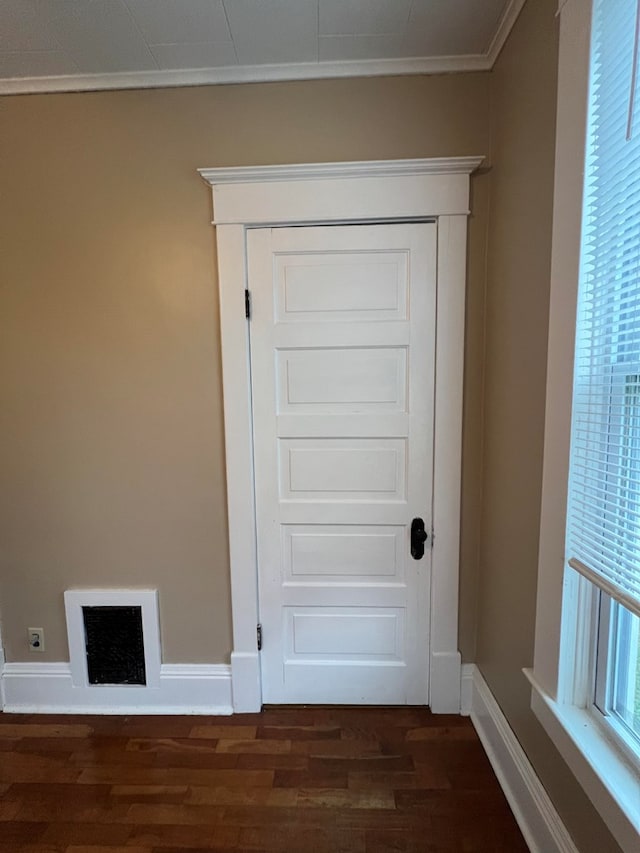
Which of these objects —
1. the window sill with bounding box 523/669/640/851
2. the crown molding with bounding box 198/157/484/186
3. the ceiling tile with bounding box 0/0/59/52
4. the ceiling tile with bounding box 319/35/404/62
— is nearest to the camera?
the window sill with bounding box 523/669/640/851

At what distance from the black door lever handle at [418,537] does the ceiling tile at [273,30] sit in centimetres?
183

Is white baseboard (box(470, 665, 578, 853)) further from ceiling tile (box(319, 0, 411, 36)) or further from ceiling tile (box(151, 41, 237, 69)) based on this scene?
ceiling tile (box(151, 41, 237, 69))

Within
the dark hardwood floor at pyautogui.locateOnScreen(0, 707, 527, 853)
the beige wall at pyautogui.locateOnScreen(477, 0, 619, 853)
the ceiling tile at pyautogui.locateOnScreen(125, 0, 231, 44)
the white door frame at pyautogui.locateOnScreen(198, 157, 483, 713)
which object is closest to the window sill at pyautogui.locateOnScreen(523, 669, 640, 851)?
the beige wall at pyautogui.locateOnScreen(477, 0, 619, 853)

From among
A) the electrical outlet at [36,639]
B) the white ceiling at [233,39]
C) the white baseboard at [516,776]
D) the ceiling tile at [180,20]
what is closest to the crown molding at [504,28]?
the white ceiling at [233,39]

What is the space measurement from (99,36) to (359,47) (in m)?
0.90

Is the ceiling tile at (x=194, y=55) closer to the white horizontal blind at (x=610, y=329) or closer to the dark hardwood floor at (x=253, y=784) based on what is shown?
the white horizontal blind at (x=610, y=329)

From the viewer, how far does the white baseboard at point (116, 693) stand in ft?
6.26

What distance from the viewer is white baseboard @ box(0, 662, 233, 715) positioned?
1.91 metres

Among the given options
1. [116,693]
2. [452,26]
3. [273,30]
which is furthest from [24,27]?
[116,693]

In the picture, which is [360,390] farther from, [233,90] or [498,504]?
[233,90]

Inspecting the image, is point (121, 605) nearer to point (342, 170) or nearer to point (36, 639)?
point (36, 639)

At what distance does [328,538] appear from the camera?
1.86 m

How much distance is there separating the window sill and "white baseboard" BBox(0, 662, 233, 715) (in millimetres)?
1314

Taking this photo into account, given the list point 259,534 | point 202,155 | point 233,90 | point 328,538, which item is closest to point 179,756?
point 259,534
